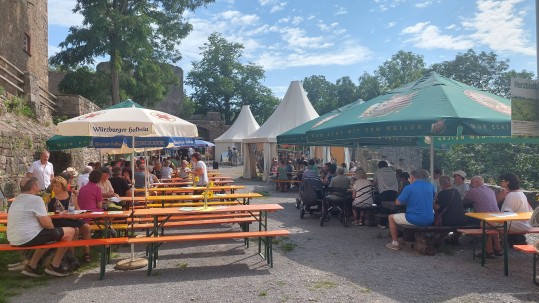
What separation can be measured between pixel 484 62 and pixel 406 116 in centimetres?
4227

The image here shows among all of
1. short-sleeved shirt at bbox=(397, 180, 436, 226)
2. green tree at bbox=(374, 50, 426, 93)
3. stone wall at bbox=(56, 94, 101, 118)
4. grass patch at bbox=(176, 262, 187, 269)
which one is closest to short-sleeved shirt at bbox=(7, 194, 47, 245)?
grass patch at bbox=(176, 262, 187, 269)

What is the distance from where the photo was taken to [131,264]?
206 inches

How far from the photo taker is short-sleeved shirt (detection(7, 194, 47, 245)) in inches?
177

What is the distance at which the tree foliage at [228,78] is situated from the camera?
5034 centimetres

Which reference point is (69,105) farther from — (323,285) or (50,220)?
(323,285)

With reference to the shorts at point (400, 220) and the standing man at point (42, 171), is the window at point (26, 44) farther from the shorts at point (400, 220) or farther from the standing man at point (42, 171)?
the shorts at point (400, 220)

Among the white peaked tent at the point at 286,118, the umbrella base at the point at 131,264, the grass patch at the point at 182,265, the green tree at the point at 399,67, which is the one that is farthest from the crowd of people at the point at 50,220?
the green tree at the point at 399,67

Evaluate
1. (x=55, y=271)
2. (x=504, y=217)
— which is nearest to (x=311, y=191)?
(x=504, y=217)

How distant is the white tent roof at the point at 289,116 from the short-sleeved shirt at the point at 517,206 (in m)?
11.8

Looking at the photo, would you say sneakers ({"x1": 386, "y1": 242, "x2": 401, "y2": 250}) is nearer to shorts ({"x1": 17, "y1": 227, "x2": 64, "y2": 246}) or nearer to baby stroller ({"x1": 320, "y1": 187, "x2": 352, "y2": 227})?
baby stroller ({"x1": 320, "y1": 187, "x2": 352, "y2": 227})

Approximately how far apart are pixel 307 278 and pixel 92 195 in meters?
3.17

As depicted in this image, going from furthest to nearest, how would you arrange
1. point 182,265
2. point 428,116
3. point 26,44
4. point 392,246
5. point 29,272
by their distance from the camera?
point 26,44, point 392,246, point 428,116, point 182,265, point 29,272

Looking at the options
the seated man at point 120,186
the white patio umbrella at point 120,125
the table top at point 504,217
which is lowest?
the table top at point 504,217

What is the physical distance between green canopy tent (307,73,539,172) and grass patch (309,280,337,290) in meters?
2.49
